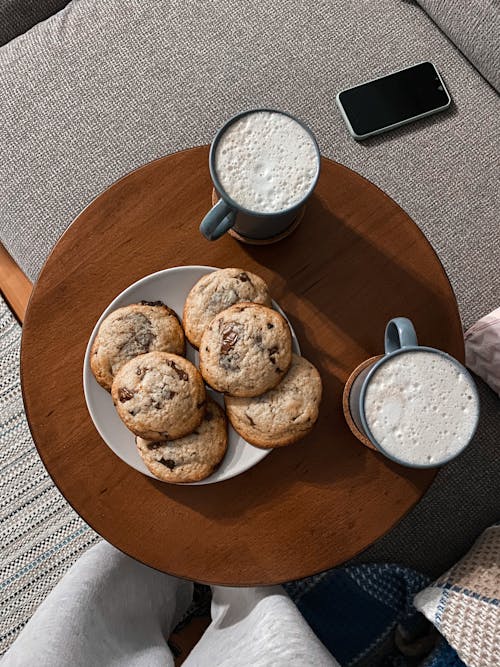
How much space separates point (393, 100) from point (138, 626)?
3.60ft

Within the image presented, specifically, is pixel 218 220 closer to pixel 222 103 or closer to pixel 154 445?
pixel 154 445

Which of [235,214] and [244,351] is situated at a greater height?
[235,214]

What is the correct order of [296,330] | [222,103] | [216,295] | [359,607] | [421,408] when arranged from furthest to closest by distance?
[222,103]
[359,607]
[296,330]
[216,295]
[421,408]

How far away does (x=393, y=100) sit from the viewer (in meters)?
1.21

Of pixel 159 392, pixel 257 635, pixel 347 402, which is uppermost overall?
pixel 159 392

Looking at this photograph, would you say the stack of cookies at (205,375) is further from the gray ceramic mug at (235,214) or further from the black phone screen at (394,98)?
the black phone screen at (394,98)

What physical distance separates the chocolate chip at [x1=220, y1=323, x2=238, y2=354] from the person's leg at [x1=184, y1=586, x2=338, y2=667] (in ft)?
1.40

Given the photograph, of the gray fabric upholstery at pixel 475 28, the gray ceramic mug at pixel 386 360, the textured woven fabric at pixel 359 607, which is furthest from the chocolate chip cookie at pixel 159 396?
the gray fabric upholstery at pixel 475 28

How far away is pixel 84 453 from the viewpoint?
92cm

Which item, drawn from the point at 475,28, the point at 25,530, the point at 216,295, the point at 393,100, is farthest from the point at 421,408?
the point at 25,530

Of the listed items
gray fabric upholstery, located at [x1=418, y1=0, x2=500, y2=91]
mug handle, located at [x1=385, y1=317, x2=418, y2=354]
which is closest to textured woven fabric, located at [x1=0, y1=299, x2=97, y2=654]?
mug handle, located at [x1=385, y1=317, x2=418, y2=354]

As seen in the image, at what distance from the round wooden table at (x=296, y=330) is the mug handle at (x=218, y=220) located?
0.42ft

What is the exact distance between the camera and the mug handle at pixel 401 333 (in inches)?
30.4

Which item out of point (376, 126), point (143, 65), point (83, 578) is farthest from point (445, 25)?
point (83, 578)
